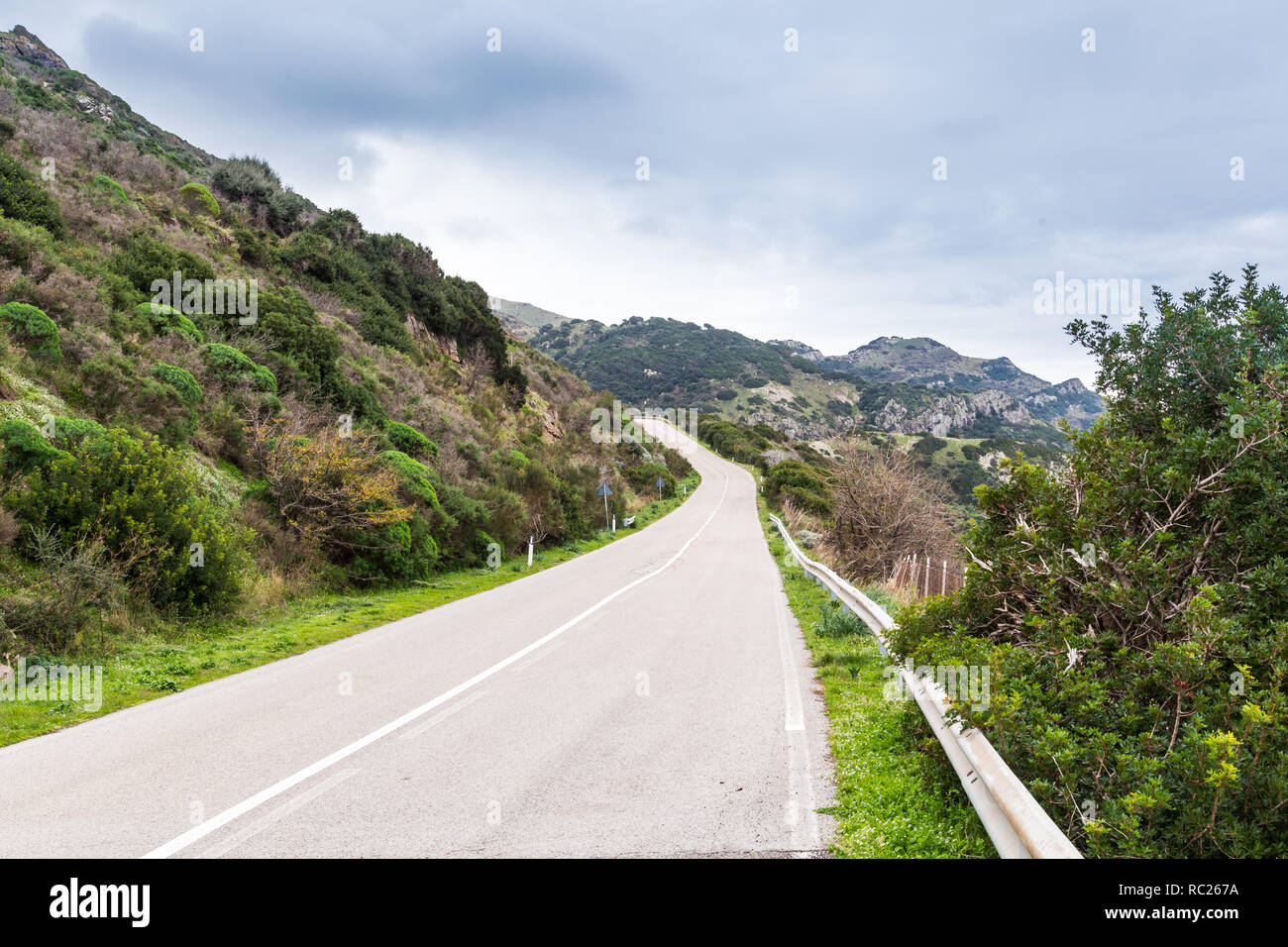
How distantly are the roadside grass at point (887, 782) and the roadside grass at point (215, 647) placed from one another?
644 cm

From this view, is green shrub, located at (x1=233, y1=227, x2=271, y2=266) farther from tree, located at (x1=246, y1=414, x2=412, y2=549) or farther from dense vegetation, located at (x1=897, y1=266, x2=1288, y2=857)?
dense vegetation, located at (x1=897, y1=266, x2=1288, y2=857)

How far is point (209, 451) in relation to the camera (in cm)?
1325

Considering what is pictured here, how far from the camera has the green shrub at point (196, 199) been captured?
26125 millimetres

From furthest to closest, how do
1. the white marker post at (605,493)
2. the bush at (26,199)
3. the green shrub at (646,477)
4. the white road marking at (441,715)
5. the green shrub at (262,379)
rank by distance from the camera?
the green shrub at (646,477), the white marker post at (605,493), the green shrub at (262,379), the bush at (26,199), the white road marking at (441,715)

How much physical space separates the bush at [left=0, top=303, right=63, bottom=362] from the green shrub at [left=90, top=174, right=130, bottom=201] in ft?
39.8

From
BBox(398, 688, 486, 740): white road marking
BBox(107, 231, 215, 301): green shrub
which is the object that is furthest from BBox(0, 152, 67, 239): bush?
BBox(398, 688, 486, 740): white road marking

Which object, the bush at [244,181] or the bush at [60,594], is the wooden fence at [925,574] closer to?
the bush at [60,594]

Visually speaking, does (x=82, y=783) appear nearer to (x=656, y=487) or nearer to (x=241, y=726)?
(x=241, y=726)

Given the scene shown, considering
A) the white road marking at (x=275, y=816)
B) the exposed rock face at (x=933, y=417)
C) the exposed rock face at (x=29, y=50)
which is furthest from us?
the exposed rock face at (x=933, y=417)

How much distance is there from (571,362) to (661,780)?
195 m

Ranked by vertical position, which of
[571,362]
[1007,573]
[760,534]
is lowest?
[760,534]

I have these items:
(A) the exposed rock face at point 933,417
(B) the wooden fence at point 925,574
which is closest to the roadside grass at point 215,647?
(B) the wooden fence at point 925,574
